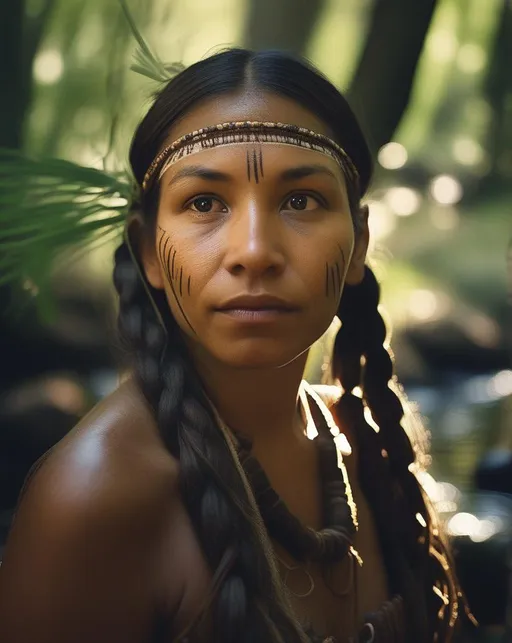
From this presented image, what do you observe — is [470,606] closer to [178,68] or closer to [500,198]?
[178,68]

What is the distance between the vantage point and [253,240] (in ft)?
4.44

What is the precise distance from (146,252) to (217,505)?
1.56 feet

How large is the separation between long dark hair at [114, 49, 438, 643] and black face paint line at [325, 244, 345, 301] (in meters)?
0.17

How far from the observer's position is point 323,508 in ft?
5.33

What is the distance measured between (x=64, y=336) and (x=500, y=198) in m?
1.93

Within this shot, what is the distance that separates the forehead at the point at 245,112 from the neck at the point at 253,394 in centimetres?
39

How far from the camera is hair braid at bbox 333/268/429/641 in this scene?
177 cm

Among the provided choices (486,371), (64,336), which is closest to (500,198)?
(486,371)

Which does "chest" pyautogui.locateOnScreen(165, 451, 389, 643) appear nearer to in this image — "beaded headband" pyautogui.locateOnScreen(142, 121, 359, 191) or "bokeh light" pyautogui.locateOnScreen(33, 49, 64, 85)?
"beaded headband" pyautogui.locateOnScreen(142, 121, 359, 191)

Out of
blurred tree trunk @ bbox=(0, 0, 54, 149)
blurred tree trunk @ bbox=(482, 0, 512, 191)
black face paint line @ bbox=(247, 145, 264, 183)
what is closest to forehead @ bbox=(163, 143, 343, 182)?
black face paint line @ bbox=(247, 145, 264, 183)

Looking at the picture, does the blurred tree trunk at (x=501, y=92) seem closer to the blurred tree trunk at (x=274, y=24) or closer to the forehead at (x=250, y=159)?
the blurred tree trunk at (x=274, y=24)

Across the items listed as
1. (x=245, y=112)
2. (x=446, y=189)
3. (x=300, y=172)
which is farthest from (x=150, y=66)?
(x=446, y=189)

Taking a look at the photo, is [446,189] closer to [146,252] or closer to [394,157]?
[394,157]

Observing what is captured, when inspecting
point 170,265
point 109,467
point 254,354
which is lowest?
point 109,467
